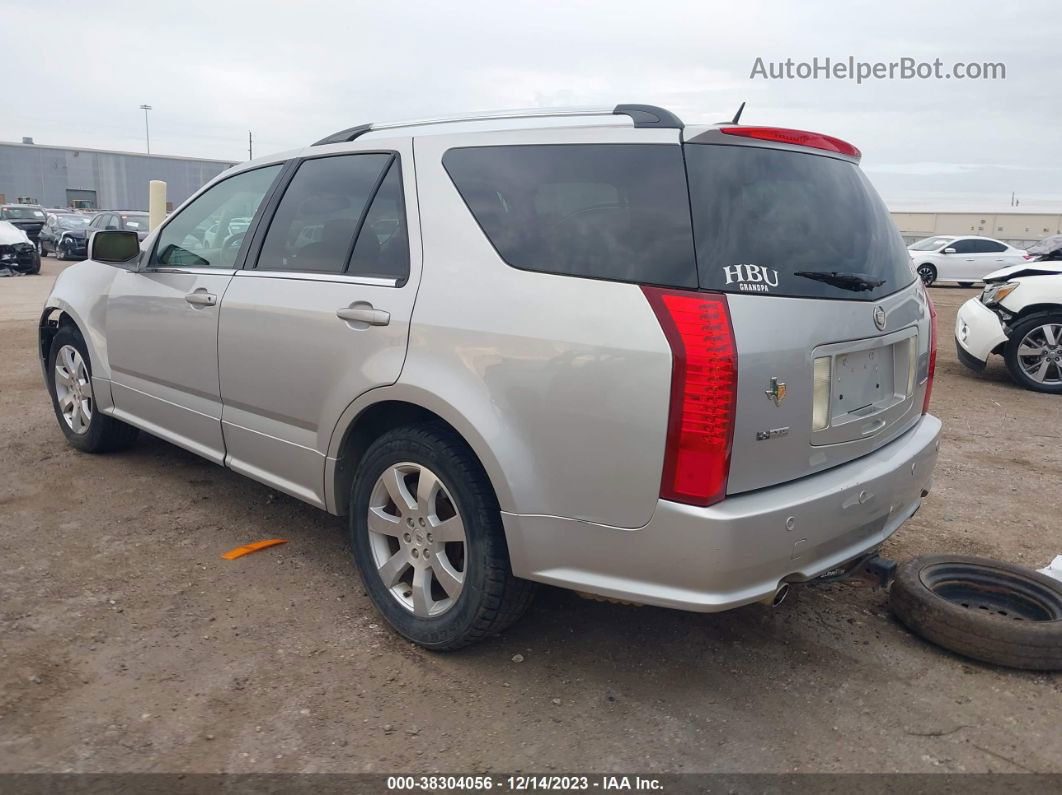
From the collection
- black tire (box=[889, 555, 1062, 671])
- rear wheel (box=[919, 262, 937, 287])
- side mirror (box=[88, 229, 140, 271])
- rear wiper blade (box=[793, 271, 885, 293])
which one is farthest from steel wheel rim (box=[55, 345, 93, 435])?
rear wheel (box=[919, 262, 937, 287])

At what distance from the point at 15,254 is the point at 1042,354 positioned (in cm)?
1977

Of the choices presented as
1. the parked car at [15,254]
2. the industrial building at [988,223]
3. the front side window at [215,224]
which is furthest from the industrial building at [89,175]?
the front side window at [215,224]

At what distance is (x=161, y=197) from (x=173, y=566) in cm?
1502

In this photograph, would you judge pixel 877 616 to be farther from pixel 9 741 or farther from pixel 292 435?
pixel 9 741

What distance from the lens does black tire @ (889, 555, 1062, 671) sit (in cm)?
307

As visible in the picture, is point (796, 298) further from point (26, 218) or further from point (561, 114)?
point (26, 218)

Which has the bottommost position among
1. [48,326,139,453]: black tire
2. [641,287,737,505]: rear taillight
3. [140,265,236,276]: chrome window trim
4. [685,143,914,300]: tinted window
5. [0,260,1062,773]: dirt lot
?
[0,260,1062,773]: dirt lot

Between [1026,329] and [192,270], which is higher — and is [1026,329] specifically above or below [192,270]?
below

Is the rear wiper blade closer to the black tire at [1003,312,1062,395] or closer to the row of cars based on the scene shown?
the black tire at [1003,312,1062,395]

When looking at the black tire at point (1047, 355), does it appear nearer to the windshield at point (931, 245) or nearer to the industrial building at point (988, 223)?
the windshield at point (931, 245)

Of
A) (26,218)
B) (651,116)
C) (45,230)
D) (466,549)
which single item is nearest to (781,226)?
(651,116)

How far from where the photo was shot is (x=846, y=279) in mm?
2803

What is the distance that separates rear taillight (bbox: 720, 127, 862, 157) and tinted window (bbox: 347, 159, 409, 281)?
1.24 m

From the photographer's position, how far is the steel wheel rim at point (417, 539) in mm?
3012
